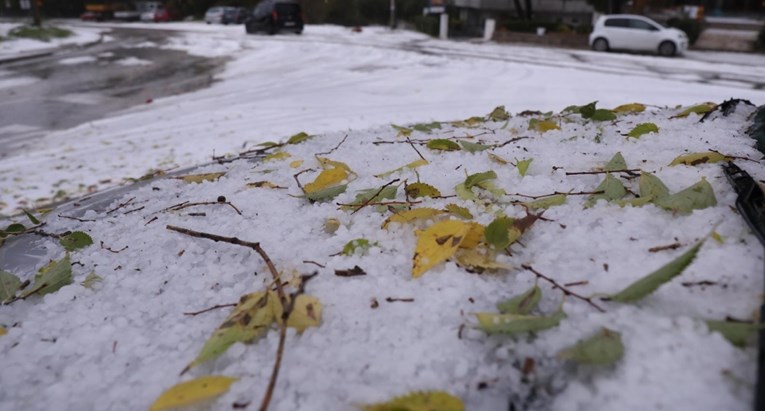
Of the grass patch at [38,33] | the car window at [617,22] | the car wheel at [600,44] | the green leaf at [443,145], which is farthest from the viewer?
the grass patch at [38,33]

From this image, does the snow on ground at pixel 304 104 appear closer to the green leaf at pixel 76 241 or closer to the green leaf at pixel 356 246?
the green leaf at pixel 76 241

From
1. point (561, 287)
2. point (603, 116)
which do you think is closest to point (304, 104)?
point (603, 116)

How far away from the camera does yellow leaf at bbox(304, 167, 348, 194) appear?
1.55m

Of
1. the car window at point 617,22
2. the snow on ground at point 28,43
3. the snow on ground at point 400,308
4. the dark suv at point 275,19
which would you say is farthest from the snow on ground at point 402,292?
the dark suv at point 275,19

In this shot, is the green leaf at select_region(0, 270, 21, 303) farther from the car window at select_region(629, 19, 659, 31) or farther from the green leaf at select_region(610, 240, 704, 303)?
the car window at select_region(629, 19, 659, 31)

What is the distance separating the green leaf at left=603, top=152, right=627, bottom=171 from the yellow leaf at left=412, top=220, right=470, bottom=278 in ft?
1.92

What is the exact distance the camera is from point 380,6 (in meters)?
27.7

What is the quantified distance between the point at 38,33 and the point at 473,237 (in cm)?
2234

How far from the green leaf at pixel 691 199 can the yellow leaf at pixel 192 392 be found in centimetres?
98

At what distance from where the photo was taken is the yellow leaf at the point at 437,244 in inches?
39.8

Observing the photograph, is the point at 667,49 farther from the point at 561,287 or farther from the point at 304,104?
the point at 561,287

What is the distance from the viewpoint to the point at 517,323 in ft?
2.58

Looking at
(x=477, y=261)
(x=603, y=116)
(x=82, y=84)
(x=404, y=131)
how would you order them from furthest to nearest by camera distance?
1. (x=82, y=84)
2. (x=404, y=131)
3. (x=603, y=116)
4. (x=477, y=261)

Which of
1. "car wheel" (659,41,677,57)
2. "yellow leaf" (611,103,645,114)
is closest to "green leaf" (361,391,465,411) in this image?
"yellow leaf" (611,103,645,114)
